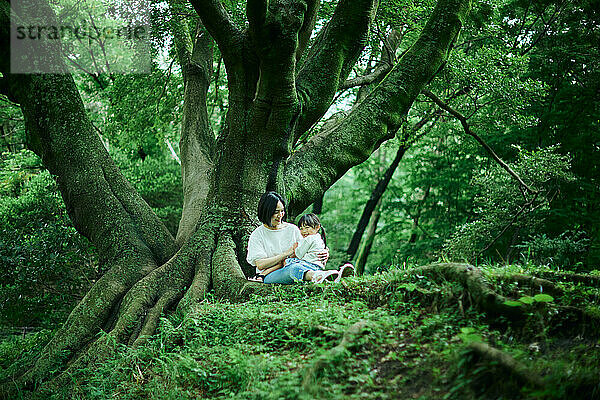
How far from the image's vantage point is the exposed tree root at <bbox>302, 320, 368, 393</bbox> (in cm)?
327

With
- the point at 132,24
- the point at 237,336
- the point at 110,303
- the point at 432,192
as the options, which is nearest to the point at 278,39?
the point at 237,336

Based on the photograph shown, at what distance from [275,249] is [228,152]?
2.04m

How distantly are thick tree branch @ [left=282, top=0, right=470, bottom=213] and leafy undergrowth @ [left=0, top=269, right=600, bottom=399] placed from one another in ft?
8.80

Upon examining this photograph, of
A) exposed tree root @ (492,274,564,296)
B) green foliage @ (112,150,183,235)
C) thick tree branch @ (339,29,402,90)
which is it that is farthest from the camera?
green foliage @ (112,150,183,235)

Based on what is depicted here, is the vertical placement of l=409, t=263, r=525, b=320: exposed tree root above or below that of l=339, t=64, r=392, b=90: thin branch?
below

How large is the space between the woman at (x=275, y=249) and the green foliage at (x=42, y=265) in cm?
474

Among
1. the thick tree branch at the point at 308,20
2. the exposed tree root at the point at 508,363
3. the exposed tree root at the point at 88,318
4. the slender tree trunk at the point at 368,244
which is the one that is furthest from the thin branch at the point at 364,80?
the slender tree trunk at the point at 368,244

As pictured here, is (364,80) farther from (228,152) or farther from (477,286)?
(477,286)

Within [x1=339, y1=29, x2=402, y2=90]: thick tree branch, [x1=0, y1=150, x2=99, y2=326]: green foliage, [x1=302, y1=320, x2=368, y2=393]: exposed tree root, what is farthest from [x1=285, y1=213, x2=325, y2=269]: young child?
[x1=0, y1=150, x2=99, y2=326]: green foliage

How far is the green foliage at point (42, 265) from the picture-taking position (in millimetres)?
8695

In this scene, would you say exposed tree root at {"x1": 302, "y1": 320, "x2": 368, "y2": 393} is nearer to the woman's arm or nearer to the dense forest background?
the woman's arm

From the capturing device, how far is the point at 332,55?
24.9 feet

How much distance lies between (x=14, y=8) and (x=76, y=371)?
5.70 metres

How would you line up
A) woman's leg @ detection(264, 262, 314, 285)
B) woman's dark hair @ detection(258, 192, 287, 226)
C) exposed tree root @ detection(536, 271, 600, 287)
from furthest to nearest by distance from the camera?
woman's dark hair @ detection(258, 192, 287, 226) → woman's leg @ detection(264, 262, 314, 285) → exposed tree root @ detection(536, 271, 600, 287)
